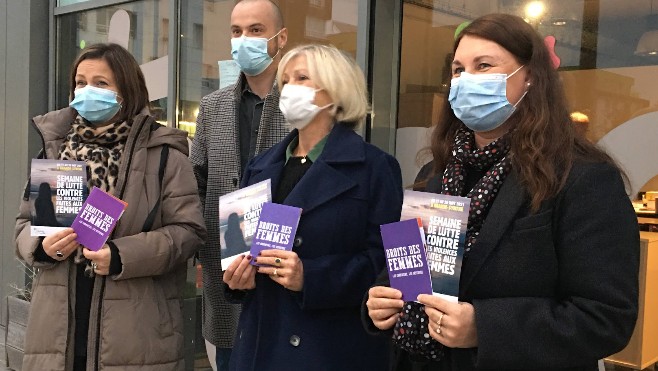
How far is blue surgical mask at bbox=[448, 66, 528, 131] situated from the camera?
1.84 m

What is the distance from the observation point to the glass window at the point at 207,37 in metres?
4.32

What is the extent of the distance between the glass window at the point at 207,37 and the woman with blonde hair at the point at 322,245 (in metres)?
1.90

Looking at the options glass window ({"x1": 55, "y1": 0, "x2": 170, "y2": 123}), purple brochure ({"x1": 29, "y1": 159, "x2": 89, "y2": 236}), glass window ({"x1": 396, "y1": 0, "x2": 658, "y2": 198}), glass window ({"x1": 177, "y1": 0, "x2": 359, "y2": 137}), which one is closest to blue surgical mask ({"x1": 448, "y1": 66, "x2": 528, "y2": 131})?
glass window ({"x1": 396, "y1": 0, "x2": 658, "y2": 198})

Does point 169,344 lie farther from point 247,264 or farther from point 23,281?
point 23,281

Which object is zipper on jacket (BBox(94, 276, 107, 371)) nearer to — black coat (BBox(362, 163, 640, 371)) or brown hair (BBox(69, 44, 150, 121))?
brown hair (BBox(69, 44, 150, 121))

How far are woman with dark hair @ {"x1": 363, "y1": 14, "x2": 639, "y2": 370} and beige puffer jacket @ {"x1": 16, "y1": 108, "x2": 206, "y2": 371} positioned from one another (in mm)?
1209

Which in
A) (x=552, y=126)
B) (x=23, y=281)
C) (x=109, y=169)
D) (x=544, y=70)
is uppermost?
(x=544, y=70)

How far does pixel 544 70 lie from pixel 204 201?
6.21ft

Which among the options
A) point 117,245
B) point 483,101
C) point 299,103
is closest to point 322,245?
point 299,103

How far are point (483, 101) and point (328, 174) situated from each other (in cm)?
67

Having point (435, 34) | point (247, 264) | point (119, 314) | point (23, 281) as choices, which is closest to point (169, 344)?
point (119, 314)

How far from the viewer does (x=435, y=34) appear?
3850 millimetres

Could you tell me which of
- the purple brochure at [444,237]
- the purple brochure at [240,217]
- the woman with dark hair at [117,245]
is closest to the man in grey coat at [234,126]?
the woman with dark hair at [117,245]

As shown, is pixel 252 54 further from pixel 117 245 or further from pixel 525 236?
pixel 525 236
